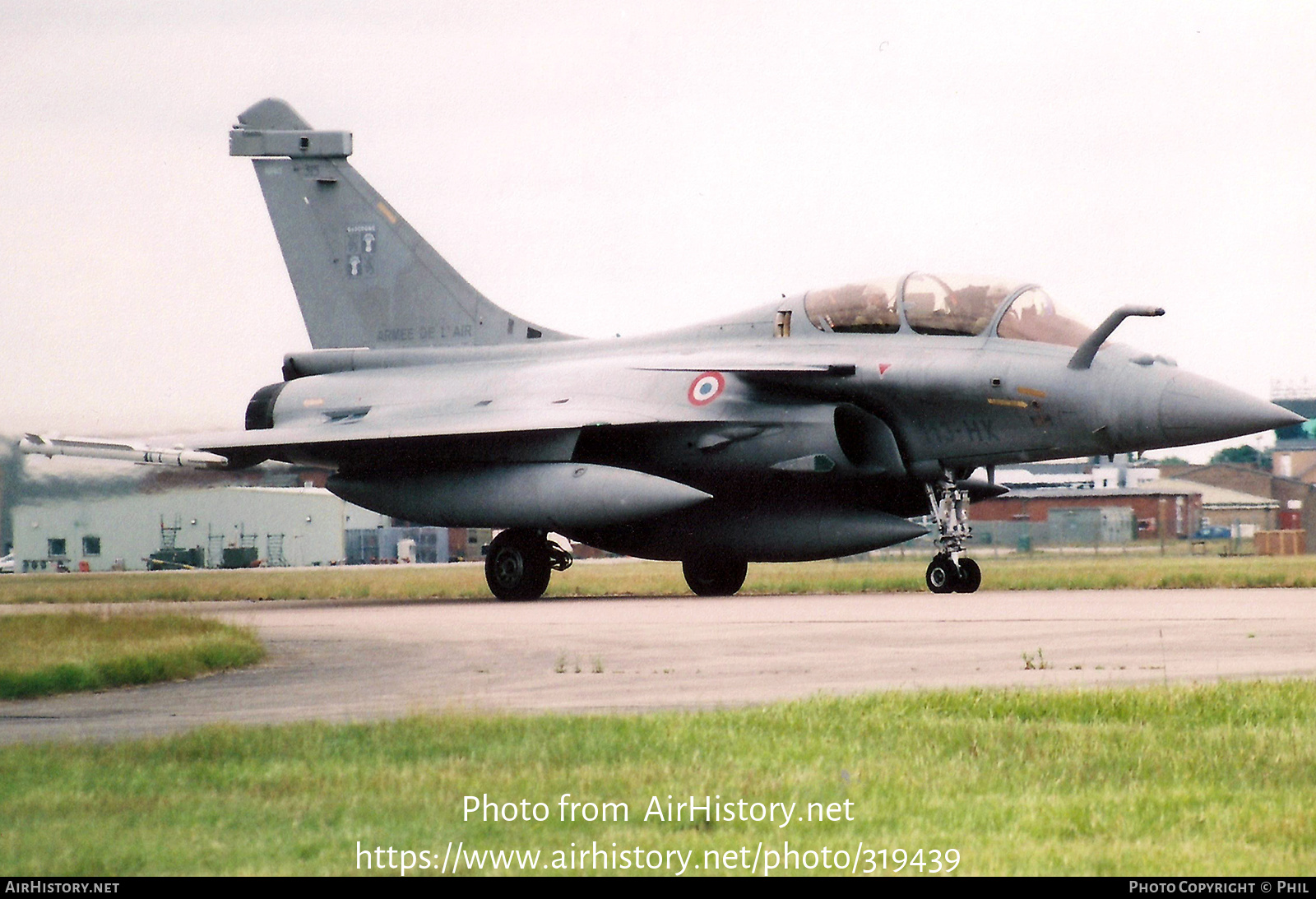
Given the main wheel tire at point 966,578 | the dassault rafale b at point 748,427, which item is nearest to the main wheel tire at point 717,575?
the dassault rafale b at point 748,427

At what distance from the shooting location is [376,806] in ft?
17.0

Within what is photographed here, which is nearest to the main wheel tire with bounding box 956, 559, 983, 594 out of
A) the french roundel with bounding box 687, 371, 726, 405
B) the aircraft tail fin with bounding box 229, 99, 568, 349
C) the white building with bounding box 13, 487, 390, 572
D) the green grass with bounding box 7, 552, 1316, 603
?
the green grass with bounding box 7, 552, 1316, 603

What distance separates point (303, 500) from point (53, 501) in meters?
20.3

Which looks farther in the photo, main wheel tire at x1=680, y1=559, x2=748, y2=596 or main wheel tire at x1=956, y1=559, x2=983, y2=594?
main wheel tire at x1=680, y1=559, x2=748, y2=596

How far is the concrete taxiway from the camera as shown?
7.95 metres

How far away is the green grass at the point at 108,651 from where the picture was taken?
9.04m

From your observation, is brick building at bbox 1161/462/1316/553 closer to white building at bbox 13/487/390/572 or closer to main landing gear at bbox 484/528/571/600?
white building at bbox 13/487/390/572

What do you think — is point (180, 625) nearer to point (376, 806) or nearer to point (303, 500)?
point (376, 806)

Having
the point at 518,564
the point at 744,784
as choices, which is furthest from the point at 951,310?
the point at 744,784

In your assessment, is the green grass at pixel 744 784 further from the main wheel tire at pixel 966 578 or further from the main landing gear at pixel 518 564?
the main landing gear at pixel 518 564

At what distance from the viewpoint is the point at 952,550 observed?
17047mm

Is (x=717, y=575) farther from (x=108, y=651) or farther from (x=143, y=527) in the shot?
(x=108, y=651)

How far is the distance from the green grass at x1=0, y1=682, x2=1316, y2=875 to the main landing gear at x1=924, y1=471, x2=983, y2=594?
9.42 m

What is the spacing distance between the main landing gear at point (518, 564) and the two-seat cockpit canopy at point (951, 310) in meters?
4.19
